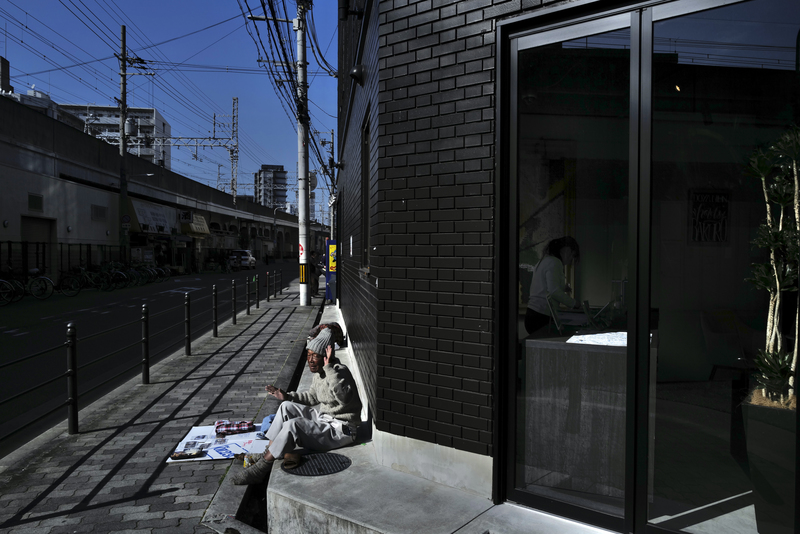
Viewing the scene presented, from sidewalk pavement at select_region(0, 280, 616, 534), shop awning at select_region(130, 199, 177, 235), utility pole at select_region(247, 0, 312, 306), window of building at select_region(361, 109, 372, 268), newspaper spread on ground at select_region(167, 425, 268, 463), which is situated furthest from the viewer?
shop awning at select_region(130, 199, 177, 235)

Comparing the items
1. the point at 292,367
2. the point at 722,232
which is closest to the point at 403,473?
the point at 722,232

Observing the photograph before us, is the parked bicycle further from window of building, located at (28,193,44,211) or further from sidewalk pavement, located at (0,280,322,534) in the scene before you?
sidewalk pavement, located at (0,280,322,534)

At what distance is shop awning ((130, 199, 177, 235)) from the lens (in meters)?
35.2

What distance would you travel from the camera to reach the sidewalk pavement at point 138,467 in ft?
11.7

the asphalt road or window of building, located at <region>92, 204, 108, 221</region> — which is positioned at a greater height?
window of building, located at <region>92, 204, 108, 221</region>

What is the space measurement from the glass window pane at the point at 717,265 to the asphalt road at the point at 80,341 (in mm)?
5181

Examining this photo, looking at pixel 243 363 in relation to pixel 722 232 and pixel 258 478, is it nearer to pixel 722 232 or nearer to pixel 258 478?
pixel 258 478

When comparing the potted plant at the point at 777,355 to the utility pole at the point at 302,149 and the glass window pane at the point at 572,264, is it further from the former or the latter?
the utility pole at the point at 302,149

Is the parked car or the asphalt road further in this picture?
the parked car

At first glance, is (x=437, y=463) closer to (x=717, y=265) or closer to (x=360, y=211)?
(x=717, y=265)

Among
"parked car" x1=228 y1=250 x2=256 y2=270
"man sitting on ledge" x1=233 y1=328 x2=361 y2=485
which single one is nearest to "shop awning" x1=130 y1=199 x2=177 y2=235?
"parked car" x1=228 y1=250 x2=256 y2=270

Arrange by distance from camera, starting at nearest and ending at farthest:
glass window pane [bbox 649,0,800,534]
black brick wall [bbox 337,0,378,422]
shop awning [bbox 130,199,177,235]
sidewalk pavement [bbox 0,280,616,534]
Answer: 1. glass window pane [bbox 649,0,800,534]
2. sidewalk pavement [bbox 0,280,616,534]
3. black brick wall [bbox 337,0,378,422]
4. shop awning [bbox 130,199,177,235]

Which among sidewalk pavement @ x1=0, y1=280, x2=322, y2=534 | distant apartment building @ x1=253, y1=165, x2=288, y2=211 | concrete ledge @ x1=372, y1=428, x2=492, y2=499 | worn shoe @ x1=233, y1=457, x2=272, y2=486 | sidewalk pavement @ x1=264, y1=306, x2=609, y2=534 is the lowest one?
sidewalk pavement @ x1=0, y1=280, x2=322, y2=534

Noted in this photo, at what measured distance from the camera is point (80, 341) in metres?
5.83
